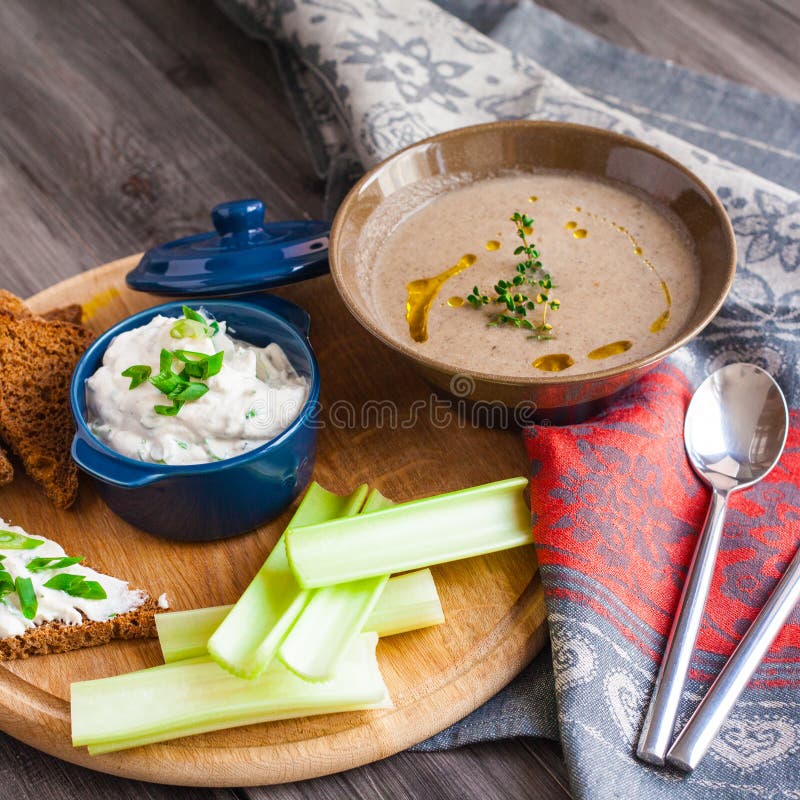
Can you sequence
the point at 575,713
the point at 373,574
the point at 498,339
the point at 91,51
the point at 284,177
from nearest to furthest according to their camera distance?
the point at 575,713 → the point at 373,574 → the point at 498,339 → the point at 284,177 → the point at 91,51

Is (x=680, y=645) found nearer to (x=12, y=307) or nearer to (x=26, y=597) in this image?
(x=26, y=597)

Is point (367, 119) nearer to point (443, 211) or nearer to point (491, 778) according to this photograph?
point (443, 211)

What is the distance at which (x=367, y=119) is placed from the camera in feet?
10.1

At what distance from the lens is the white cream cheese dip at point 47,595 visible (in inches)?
80.7

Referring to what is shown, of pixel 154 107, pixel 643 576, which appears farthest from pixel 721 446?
pixel 154 107

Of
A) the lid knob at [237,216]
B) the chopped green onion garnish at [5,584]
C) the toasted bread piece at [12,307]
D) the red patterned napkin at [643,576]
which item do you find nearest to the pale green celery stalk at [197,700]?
the chopped green onion garnish at [5,584]

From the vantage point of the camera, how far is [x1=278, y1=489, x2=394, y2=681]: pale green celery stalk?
192 cm

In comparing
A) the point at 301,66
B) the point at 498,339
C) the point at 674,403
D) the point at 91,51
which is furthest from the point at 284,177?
the point at 674,403

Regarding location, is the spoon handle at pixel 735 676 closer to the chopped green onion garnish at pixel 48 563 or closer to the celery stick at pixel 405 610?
the celery stick at pixel 405 610

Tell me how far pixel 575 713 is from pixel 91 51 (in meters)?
3.17

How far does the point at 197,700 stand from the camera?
1.92 meters

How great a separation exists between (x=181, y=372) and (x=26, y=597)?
1.89 ft

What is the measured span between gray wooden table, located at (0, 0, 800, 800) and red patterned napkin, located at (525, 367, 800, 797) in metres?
1.49

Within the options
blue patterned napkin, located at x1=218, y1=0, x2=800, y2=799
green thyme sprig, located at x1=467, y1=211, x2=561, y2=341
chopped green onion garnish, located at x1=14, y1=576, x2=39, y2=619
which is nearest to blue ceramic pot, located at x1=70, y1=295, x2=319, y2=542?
chopped green onion garnish, located at x1=14, y1=576, x2=39, y2=619
